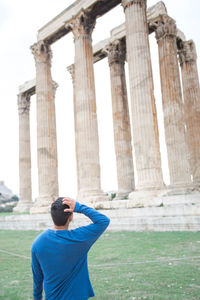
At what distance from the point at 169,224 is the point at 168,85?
13694 millimetres

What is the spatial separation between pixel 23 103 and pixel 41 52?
43.9ft

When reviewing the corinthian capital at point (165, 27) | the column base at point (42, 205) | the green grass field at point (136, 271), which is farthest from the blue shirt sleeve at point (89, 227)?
the corinthian capital at point (165, 27)

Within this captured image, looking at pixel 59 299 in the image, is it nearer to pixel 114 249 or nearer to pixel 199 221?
pixel 114 249

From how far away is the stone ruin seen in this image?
1942 cm

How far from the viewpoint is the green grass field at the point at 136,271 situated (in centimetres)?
585

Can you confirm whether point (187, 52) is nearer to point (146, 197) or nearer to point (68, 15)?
point (68, 15)

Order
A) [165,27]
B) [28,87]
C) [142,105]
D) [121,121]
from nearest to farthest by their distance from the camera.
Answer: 1. [142,105]
2. [165,27]
3. [121,121]
4. [28,87]

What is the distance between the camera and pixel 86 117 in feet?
77.8

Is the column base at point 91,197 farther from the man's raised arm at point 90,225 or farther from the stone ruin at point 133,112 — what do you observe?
the man's raised arm at point 90,225

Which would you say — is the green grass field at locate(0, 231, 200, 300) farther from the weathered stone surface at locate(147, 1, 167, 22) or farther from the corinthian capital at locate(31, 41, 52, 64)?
the corinthian capital at locate(31, 41, 52, 64)

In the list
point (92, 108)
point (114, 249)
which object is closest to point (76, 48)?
point (92, 108)

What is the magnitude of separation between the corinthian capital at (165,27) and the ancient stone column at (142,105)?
4.89 m

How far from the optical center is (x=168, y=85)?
24.8m

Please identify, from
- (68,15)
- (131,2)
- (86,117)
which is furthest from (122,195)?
(68,15)
